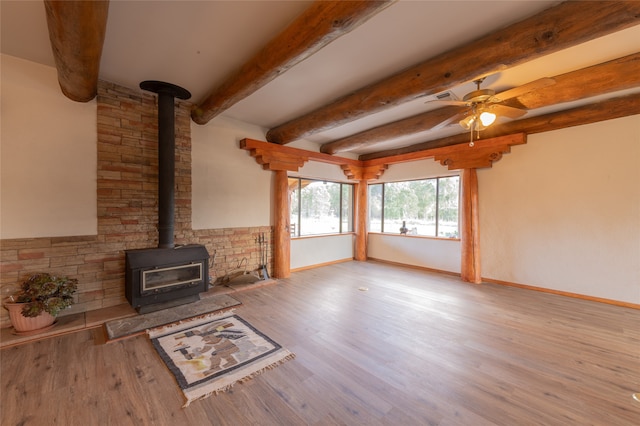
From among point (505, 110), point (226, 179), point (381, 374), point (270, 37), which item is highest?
point (270, 37)

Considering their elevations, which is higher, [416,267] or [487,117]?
[487,117]

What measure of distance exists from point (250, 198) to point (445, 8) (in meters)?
3.84

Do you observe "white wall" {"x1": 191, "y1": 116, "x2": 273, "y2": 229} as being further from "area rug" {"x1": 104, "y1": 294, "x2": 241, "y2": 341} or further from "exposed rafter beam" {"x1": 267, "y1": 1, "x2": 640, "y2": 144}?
"exposed rafter beam" {"x1": 267, "y1": 1, "x2": 640, "y2": 144}

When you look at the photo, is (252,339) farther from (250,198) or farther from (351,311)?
(250,198)

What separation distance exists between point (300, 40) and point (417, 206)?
192 inches

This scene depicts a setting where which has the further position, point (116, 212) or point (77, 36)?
point (116, 212)

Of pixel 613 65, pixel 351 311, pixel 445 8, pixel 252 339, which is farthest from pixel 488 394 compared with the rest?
pixel 613 65

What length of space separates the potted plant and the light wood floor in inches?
12.3

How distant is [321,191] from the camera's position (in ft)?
20.5

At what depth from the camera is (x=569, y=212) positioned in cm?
395

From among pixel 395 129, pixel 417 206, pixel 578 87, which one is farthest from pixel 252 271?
pixel 578 87

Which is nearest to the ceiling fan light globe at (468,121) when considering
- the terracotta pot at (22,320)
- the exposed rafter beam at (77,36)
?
the exposed rafter beam at (77,36)

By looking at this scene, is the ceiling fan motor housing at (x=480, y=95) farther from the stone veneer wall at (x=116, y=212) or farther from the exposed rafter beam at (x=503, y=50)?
the stone veneer wall at (x=116, y=212)

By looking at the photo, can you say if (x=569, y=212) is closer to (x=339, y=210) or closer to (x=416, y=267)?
(x=416, y=267)
